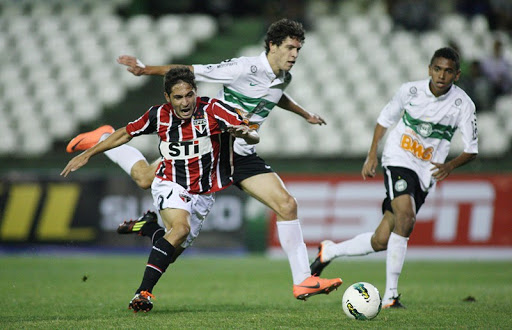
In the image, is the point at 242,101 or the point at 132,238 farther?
the point at 132,238

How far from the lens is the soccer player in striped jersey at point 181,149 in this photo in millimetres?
6074

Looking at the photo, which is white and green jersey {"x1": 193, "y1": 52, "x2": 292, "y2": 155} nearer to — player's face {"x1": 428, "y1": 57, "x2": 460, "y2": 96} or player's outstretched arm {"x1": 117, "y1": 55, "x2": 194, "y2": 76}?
player's outstretched arm {"x1": 117, "y1": 55, "x2": 194, "y2": 76}

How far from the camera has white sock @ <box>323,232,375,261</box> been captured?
293 inches

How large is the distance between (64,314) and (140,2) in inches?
590

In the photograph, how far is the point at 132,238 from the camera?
13336mm

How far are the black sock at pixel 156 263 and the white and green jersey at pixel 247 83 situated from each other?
1.18 metres

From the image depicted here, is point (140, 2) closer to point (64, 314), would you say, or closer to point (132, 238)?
point (132, 238)

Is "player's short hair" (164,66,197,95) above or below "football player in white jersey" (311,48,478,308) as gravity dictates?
above

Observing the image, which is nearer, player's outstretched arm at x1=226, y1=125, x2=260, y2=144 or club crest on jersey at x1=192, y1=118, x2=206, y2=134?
player's outstretched arm at x1=226, y1=125, x2=260, y2=144

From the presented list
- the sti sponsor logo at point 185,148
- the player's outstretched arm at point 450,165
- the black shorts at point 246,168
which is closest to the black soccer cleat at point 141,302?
the sti sponsor logo at point 185,148

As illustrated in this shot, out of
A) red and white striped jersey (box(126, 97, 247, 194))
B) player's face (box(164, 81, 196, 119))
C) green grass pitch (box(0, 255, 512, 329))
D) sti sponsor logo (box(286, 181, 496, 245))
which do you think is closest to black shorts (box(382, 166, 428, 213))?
green grass pitch (box(0, 255, 512, 329))

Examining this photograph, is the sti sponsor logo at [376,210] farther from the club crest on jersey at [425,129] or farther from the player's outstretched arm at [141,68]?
the player's outstretched arm at [141,68]

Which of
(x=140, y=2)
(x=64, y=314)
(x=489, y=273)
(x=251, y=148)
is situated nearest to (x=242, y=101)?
(x=251, y=148)

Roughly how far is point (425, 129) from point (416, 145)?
0.18 metres
